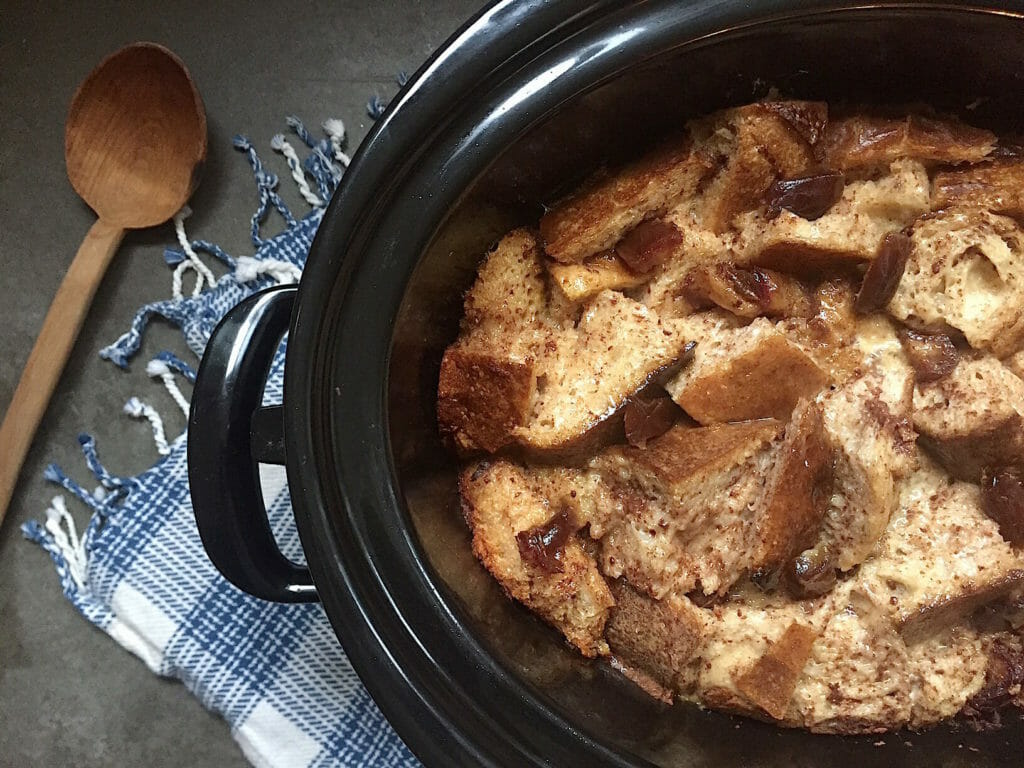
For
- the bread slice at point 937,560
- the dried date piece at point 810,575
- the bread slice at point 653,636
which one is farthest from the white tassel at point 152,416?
the bread slice at point 937,560

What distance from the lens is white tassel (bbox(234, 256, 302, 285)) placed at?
65.6 inches

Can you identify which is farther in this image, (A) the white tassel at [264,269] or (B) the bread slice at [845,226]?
(A) the white tassel at [264,269]

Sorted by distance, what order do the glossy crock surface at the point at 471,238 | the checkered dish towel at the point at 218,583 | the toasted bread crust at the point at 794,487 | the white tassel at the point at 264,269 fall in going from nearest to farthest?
the glossy crock surface at the point at 471,238, the toasted bread crust at the point at 794,487, the checkered dish towel at the point at 218,583, the white tassel at the point at 264,269

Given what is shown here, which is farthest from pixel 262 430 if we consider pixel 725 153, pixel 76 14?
pixel 76 14

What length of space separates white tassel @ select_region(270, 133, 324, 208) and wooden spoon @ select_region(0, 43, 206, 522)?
133mm

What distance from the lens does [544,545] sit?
50.6 inches

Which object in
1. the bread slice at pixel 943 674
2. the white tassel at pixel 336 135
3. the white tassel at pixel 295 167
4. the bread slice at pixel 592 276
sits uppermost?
the bread slice at pixel 592 276

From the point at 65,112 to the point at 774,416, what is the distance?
4.68ft

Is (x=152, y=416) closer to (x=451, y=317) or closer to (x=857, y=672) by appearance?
(x=451, y=317)

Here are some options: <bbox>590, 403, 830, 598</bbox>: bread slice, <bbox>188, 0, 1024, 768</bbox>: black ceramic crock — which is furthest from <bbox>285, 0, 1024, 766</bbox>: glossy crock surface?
<bbox>590, 403, 830, 598</bbox>: bread slice

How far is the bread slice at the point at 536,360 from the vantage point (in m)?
1.28

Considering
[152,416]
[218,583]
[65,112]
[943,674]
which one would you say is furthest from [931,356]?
[65,112]

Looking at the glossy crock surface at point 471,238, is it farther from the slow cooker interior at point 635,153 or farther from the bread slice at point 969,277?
the bread slice at point 969,277

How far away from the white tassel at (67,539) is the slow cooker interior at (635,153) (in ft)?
2.60
